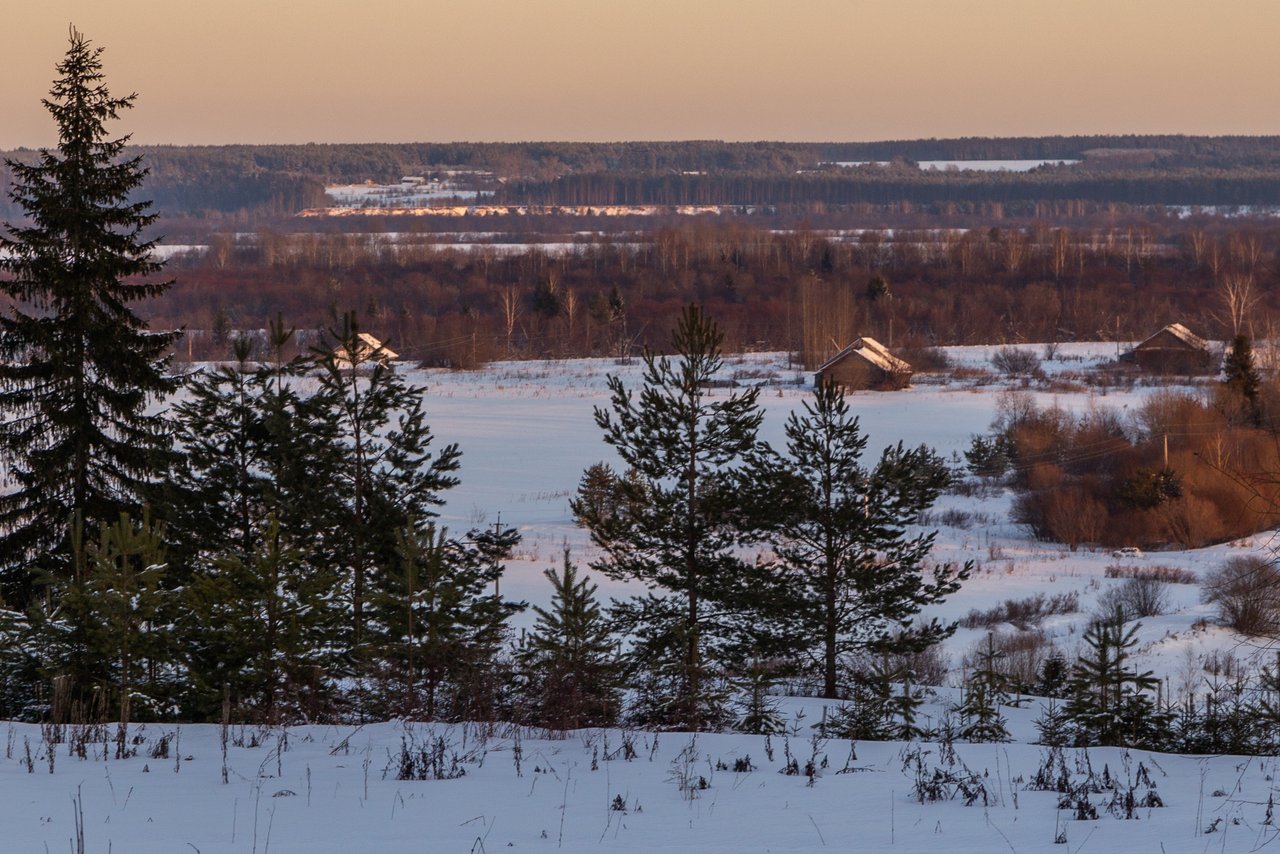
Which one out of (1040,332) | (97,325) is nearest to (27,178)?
(97,325)

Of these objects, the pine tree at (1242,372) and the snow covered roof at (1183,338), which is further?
the snow covered roof at (1183,338)

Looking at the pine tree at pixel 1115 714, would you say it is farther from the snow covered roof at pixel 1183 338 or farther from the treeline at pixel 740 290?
the treeline at pixel 740 290

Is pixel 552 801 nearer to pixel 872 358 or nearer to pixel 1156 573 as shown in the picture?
pixel 1156 573

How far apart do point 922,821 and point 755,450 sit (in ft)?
40.4

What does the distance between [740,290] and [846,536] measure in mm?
Answer: 74669

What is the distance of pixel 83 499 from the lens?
55.4ft

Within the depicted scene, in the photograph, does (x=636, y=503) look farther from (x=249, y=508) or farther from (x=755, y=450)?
(x=249, y=508)

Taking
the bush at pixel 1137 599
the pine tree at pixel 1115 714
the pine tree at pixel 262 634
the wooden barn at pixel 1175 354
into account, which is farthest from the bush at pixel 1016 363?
the pine tree at pixel 262 634

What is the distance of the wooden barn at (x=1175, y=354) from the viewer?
59312mm

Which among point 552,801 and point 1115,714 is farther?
point 1115,714

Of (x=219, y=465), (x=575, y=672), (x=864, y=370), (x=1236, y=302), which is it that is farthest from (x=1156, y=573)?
(x=1236, y=302)

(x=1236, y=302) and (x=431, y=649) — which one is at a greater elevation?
(x=1236, y=302)

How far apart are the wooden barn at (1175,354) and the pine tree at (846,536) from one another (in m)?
46.7

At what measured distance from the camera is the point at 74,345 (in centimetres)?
1683
